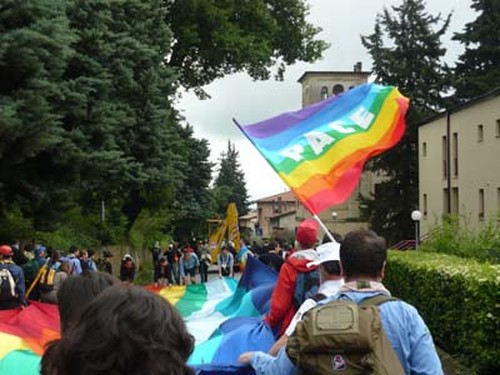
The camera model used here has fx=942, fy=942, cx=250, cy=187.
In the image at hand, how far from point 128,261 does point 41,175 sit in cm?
796

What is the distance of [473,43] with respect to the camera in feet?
173

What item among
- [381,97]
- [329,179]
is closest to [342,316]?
[329,179]

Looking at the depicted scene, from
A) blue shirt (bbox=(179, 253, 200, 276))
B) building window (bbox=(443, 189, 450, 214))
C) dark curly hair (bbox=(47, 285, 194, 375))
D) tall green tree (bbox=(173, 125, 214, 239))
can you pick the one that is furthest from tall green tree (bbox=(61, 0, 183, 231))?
tall green tree (bbox=(173, 125, 214, 239))

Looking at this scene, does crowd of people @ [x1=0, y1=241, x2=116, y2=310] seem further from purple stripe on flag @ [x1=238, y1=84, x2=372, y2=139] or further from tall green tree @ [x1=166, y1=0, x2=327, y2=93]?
tall green tree @ [x1=166, y1=0, x2=327, y2=93]

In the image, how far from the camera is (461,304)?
1212 centimetres

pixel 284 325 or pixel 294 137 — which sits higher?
pixel 294 137

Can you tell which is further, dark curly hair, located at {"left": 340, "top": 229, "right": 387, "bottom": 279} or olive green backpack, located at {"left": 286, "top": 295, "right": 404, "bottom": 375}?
dark curly hair, located at {"left": 340, "top": 229, "right": 387, "bottom": 279}

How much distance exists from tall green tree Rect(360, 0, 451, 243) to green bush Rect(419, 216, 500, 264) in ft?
107

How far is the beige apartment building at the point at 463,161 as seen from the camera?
41906mm

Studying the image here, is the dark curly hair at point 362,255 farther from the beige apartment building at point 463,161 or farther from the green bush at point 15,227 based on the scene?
the beige apartment building at point 463,161

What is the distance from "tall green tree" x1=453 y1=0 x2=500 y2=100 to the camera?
51.2 metres

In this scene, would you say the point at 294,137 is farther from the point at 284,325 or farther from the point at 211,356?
the point at 284,325

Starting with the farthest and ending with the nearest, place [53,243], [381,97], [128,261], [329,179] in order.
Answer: [53,243] < [128,261] < [381,97] < [329,179]

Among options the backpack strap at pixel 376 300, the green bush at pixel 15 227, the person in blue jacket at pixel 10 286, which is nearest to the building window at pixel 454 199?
the green bush at pixel 15 227
